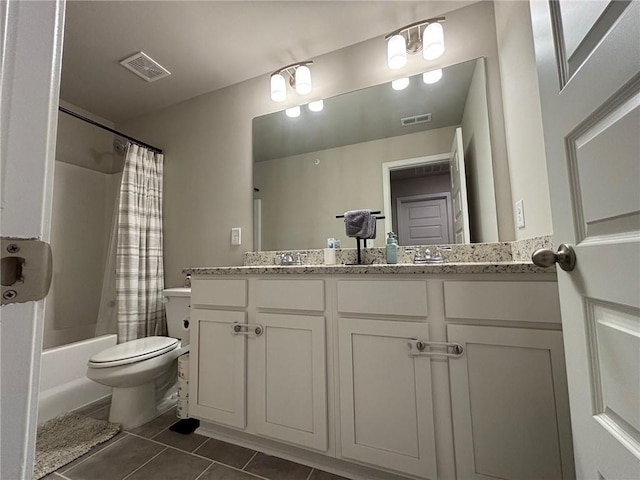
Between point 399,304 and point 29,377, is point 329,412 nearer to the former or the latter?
point 399,304

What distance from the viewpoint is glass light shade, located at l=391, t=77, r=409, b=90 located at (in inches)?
66.5

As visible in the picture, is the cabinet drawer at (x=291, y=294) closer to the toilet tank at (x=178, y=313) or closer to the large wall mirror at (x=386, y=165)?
the large wall mirror at (x=386, y=165)

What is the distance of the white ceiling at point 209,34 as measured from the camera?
1.57 m

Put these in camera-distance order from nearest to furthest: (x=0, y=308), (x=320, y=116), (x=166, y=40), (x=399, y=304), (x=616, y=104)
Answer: (x=0, y=308) → (x=616, y=104) → (x=399, y=304) → (x=166, y=40) → (x=320, y=116)

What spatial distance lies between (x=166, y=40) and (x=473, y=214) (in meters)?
2.12

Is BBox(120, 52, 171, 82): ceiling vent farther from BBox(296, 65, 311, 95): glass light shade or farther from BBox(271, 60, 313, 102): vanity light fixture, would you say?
BBox(296, 65, 311, 95): glass light shade

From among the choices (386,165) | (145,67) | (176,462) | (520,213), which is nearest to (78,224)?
(145,67)

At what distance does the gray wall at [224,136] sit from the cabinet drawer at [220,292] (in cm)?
59

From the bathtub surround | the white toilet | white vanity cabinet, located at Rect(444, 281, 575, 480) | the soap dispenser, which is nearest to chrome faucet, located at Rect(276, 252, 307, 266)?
the soap dispenser

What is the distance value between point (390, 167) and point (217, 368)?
147 cm

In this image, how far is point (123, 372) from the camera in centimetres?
148

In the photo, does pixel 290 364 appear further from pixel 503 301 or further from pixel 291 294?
pixel 503 301

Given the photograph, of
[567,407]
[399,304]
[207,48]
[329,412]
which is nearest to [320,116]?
[207,48]

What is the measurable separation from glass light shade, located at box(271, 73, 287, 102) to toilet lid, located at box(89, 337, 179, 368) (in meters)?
1.75
